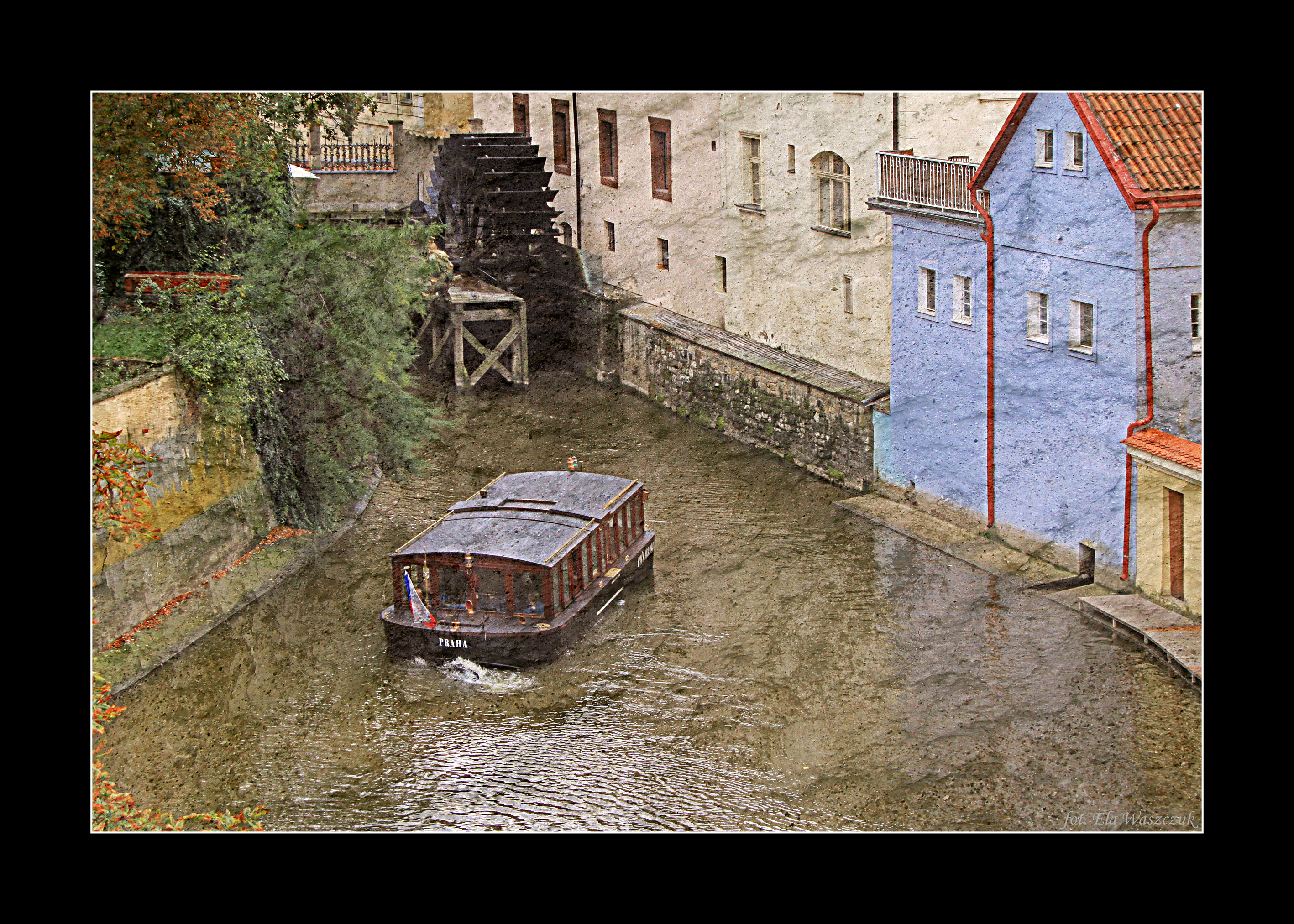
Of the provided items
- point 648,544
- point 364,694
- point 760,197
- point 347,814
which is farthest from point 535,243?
point 347,814

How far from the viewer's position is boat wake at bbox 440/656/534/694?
839cm

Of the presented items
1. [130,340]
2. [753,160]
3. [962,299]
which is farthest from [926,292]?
[130,340]

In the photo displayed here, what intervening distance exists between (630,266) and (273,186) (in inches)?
75.7

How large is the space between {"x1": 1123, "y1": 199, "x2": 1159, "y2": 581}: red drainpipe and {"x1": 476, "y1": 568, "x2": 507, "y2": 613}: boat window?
115 inches

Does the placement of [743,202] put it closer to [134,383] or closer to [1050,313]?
[1050,313]

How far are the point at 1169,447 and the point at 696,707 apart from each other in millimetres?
2453

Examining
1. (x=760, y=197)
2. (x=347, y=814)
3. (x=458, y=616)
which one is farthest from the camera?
(x=760, y=197)

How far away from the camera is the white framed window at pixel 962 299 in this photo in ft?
29.1

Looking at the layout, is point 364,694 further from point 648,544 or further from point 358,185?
point 358,185

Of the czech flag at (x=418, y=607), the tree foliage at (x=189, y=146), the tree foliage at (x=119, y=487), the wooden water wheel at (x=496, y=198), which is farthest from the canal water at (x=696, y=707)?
the tree foliage at (x=189, y=146)

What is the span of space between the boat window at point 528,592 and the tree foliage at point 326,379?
871 millimetres

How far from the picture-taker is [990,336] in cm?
887

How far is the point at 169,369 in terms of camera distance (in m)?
8.73

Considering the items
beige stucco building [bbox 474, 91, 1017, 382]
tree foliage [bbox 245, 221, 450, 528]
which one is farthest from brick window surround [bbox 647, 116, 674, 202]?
tree foliage [bbox 245, 221, 450, 528]
